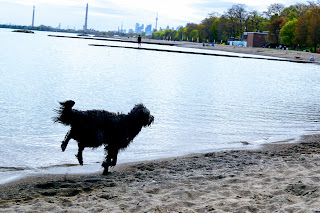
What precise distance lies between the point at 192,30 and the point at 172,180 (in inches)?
7484

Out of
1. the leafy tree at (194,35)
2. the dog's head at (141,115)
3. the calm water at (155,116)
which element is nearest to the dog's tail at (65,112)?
the dog's head at (141,115)

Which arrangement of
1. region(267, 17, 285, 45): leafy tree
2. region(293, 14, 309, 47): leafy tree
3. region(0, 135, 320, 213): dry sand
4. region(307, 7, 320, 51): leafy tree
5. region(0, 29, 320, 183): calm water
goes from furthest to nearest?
1. region(267, 17, 285, 45): leafy tree
2. region(293, 14, 309, 47): leafy tree
3. region(307, 7, 320, 51): leafy tree
4. region(0, 29, 320, 183): calm water
5. region(0, 135, 320, 213): dry sand

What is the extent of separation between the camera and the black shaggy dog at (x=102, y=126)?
6398 mm

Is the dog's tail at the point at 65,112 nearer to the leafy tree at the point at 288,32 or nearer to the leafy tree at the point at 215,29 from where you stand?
the leafy tree at the point at 288,32

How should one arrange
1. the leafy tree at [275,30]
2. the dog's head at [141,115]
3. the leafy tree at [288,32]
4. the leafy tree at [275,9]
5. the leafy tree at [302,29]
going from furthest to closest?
1. the leafy tree at [275,9]
2. the leafy tree at [275,30]
3. the leafy tree at [288,32]
4. the leafy tree at [302,29]
5. the dog's head at [141,115]

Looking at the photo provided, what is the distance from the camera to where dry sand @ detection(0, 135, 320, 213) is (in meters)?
5.19

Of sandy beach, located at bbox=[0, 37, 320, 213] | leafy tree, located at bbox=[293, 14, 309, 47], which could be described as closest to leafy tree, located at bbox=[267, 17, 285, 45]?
leafy tree, located at bbox=[293, 14, 309, 47]

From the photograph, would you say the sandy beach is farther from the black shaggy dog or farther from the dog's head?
the dog's head

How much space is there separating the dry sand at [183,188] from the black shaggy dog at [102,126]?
571 millimetres

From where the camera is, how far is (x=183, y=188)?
19.9 ft

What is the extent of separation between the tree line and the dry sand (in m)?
74.6

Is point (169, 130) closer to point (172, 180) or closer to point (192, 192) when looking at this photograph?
point (172, 180)

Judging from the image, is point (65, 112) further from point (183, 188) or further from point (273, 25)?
point (273, 25)

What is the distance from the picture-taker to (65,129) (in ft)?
36.3
